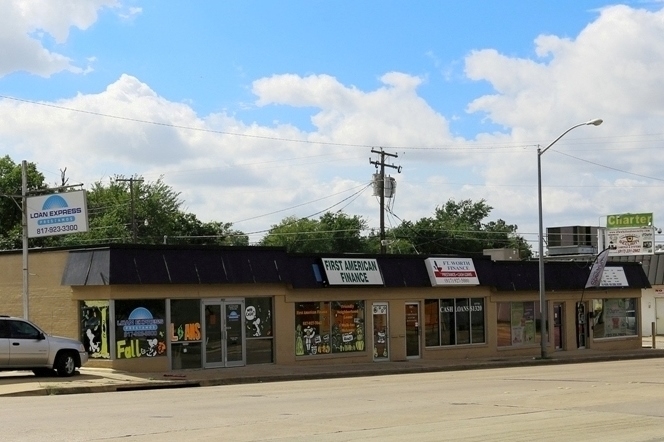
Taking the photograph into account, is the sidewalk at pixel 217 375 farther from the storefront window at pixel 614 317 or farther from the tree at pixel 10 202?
the tree at pixel 10 202

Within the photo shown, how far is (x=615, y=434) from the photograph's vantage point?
13617mm

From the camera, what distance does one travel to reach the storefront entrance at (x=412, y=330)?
35.1 metres

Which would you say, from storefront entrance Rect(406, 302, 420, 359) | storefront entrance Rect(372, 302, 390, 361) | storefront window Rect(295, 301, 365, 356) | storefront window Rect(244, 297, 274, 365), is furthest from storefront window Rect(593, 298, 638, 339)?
storefront window Rect(244, 297, 274, 365)

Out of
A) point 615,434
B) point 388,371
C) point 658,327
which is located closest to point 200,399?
point 615,434

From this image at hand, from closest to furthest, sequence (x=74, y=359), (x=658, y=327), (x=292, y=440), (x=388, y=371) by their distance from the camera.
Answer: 1. (x=292, y=440)
2. (x=74, y=359)
3. (x=388, y=371)
4. (x=658, y=327)

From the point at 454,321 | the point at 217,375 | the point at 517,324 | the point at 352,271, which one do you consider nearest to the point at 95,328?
the point at 217,375

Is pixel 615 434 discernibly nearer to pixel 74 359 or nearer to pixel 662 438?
pixel 662 438

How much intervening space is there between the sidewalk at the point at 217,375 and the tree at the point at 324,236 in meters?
73.2

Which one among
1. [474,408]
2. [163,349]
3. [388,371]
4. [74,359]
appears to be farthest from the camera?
[388,371]

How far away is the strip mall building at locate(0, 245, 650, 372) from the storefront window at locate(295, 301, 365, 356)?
44 millimetres

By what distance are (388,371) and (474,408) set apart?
13.0m

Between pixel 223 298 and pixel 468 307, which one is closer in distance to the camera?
pixel 223 298

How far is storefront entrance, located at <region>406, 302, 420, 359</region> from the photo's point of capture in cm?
3506

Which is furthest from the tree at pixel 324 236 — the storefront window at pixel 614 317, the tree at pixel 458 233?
the storefront window at pixel 614 317
